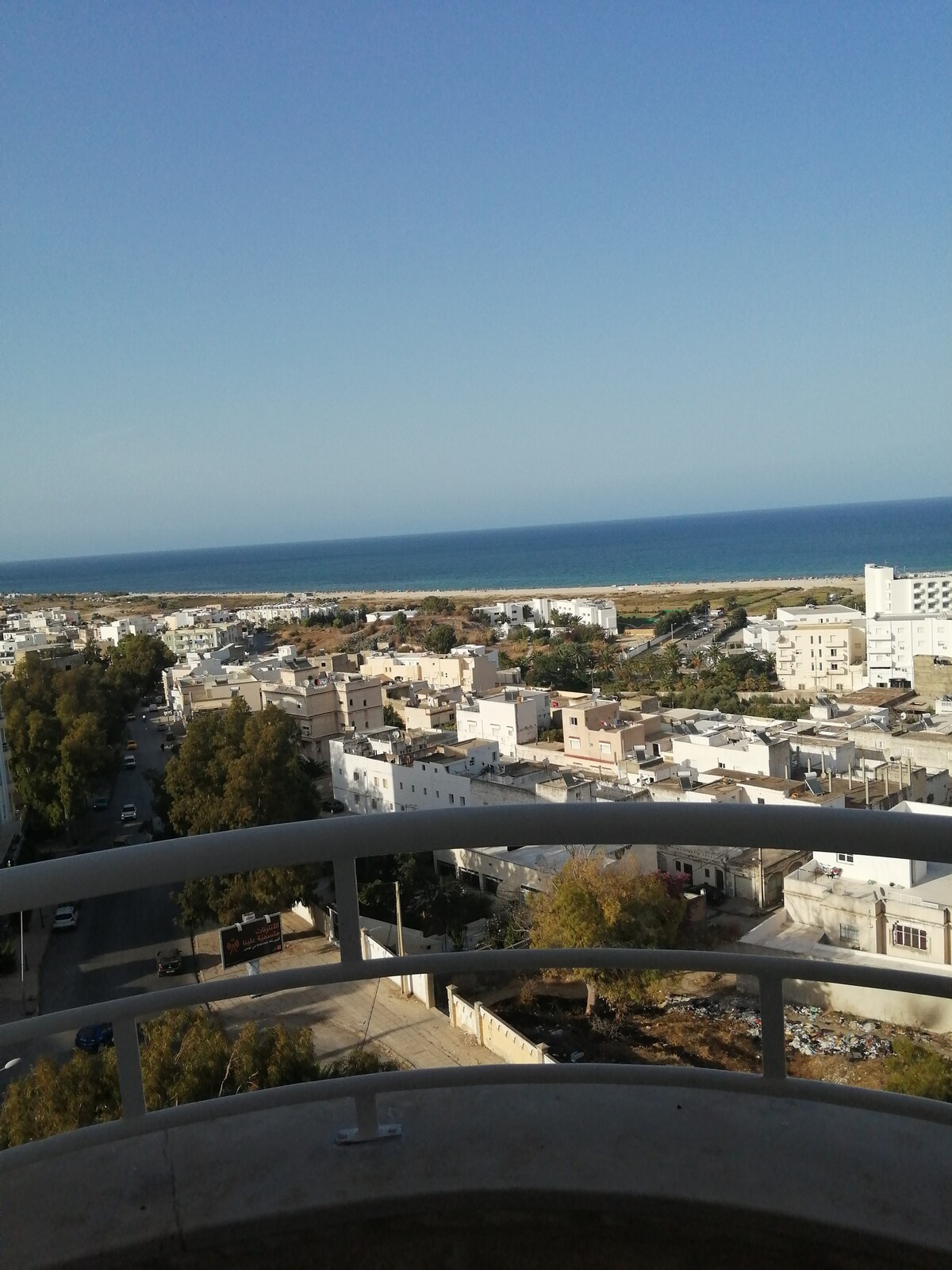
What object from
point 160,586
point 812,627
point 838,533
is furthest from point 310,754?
point 838,533

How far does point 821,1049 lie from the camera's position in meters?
1.41

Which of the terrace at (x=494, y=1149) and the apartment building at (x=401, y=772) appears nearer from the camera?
the terrace at (x=494, y=1149)

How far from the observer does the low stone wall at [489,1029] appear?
1.86m

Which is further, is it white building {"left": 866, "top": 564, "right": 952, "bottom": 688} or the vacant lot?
white building {"left": 866, "top": 564, "right": 952, "bottom": 688}

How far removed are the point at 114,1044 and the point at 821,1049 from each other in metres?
0.94

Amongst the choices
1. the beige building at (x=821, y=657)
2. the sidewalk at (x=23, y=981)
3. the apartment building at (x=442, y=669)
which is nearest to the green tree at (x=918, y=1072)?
the sidewalk at (x=23, y=981)

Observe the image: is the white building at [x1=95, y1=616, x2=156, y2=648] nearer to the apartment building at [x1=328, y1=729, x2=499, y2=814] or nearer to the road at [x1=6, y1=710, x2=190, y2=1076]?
the road at [x1=6, y1=710, x2=190, y2=1076]

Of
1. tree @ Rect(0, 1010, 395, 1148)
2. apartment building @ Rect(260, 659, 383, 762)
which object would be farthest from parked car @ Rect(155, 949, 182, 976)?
apartment building @ Rect(260, 659, 383, 762)

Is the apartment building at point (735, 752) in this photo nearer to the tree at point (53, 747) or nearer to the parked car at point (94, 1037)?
the tree at point (53, 747)

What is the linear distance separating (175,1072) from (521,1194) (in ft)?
4.48

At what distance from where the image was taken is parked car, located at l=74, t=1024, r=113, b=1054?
3.60 feet

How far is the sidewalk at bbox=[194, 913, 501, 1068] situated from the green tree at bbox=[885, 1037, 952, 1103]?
2.18 feet

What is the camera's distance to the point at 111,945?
6957mm

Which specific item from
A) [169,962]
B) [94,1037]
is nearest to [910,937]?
[94,1037]
